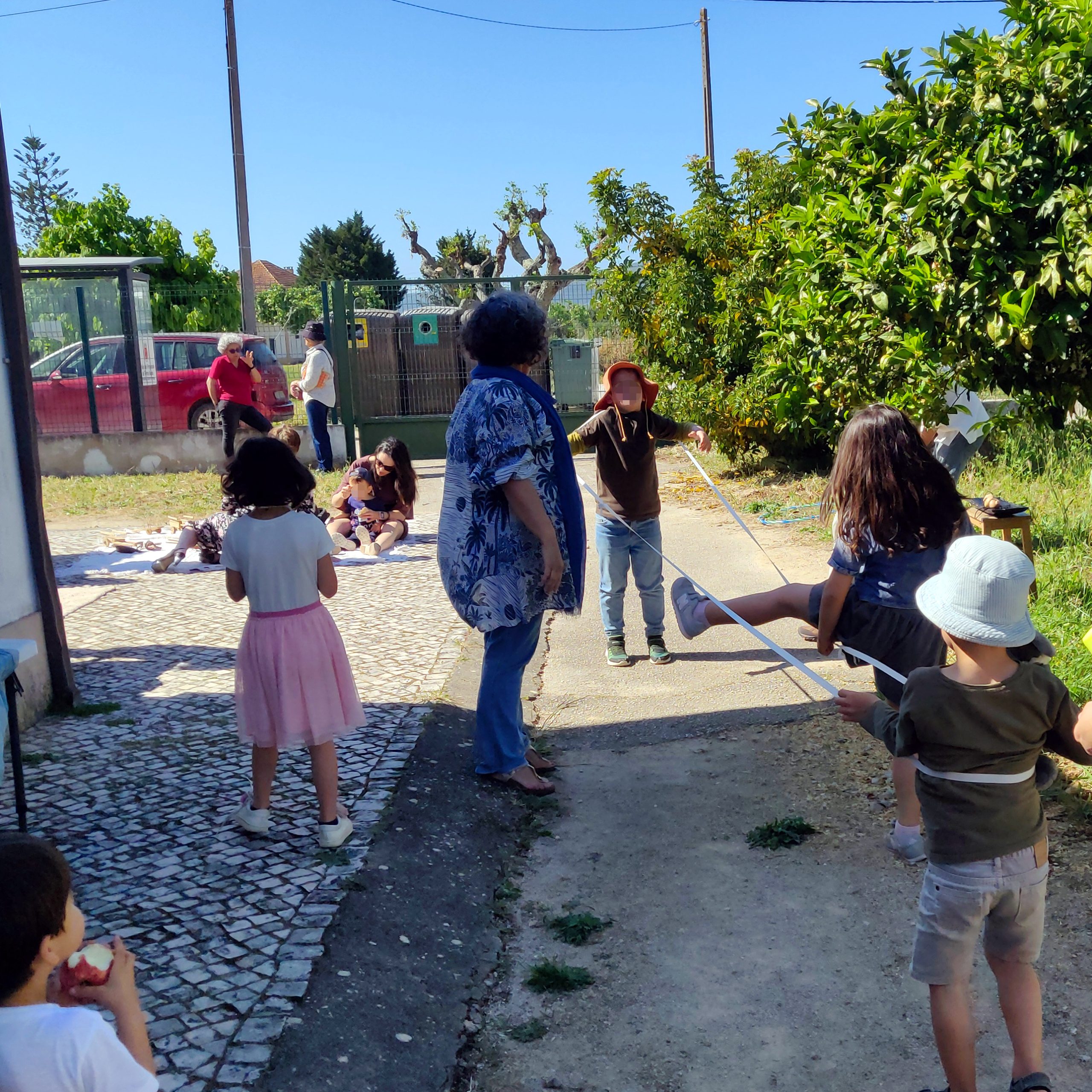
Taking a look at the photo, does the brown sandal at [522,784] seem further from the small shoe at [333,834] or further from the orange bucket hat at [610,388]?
the orange bucket hat at [610,388]

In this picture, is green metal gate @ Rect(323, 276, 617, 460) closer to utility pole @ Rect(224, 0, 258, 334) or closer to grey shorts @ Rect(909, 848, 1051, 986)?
utility pole @ Rect(224, 0, 258, 334)

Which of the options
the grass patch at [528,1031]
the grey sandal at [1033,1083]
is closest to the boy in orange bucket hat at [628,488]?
the grass patch at [528,1031]

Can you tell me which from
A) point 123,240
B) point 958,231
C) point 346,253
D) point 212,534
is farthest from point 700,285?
point 346,253

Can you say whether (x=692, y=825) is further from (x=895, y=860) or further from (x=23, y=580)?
(x=23, y=580)

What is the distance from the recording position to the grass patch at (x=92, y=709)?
5.28m

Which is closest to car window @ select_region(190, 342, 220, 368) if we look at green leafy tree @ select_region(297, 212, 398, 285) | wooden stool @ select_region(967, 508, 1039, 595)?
wooden stool @ select_region(967, 508, 1039, 595)

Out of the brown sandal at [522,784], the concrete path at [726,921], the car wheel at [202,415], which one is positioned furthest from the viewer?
the car wheel at [202,415]

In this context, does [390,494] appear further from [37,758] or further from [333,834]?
[333,834]

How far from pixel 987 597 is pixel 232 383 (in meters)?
10.9

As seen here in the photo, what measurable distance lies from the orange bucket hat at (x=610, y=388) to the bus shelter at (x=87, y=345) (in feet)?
36.0

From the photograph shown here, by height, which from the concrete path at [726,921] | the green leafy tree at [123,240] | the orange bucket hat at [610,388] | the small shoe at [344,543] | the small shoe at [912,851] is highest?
the green leafy tree at [123,240]

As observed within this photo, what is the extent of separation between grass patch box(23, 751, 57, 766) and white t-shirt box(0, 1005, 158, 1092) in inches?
128

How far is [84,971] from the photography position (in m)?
1.85

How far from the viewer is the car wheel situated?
51.9 ft
